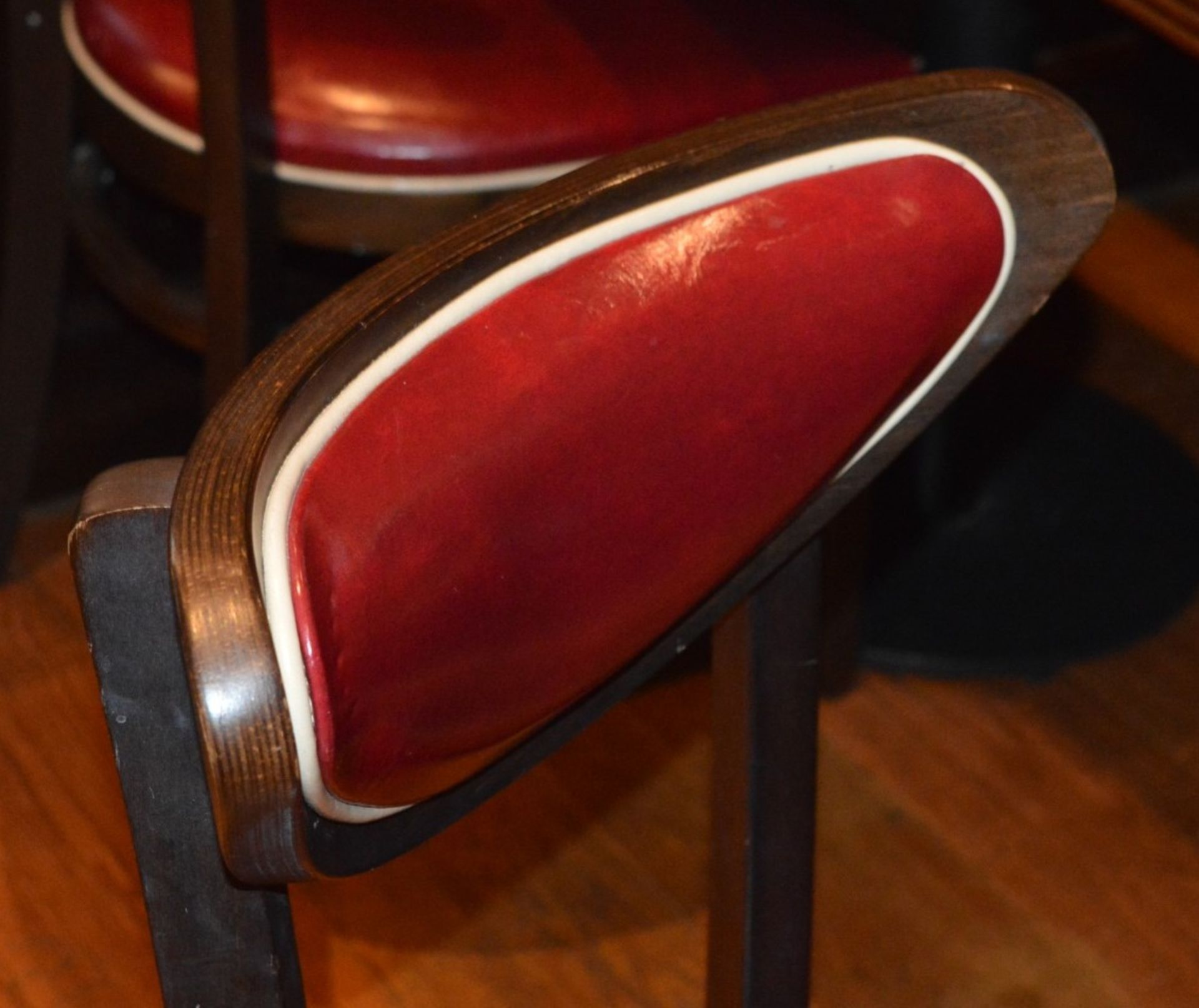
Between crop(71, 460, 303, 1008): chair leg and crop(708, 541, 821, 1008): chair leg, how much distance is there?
174mm

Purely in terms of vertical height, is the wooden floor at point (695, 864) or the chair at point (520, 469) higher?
the chair at point (520, 469)

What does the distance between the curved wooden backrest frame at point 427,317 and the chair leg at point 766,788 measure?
5 cm

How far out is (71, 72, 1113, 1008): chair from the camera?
1.13 ft

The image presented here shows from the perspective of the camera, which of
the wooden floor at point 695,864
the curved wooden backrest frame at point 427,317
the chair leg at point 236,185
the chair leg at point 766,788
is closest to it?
the curved wooden backrest frame at point 427,317

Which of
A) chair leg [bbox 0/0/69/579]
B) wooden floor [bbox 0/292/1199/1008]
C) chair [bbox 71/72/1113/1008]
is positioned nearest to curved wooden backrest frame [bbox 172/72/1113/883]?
chair [bbox 71/72/1113/1008]

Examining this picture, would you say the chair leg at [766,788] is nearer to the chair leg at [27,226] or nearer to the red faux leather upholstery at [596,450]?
the red faux leather upholstery at [596,450]

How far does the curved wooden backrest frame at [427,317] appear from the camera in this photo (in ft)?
1.06

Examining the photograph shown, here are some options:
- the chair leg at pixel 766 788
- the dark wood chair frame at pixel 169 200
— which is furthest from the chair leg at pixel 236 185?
the chair leg at pixel 766 788

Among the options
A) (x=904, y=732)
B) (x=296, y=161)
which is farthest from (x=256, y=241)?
(x=904, y=732)

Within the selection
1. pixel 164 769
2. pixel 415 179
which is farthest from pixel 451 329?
pixel 415 179

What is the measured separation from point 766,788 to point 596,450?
7.8 inches

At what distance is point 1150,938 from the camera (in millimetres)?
1104

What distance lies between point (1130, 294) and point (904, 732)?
2.18 feet

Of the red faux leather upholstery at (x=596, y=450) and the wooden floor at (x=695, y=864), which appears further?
the wooden floor at (x=695, y=864)
